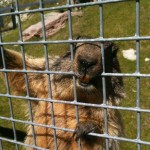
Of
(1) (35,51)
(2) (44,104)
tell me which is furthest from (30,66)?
(1) (35,51)

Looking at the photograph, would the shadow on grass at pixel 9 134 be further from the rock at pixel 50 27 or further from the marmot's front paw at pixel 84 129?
the rock at pixel 50 27

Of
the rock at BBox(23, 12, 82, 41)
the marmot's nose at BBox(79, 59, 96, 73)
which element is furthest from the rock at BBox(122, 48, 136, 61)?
the marmot's nose at BBox(79, 59, 96, 73)

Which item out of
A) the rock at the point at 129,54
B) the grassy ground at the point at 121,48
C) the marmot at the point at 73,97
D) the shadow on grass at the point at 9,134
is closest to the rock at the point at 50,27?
the grassy ground at the point at 121,48

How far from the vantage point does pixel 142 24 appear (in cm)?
870

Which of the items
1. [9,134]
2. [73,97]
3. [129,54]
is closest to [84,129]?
[73,97]

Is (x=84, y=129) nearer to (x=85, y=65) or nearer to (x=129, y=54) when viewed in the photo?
(x=85, y=65)

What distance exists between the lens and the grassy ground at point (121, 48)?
566 cm

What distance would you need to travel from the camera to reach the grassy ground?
5663 millimetres

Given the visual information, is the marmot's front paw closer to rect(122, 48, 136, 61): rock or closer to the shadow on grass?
the shadow on grass

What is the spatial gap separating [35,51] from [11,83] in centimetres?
543

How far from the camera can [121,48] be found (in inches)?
318

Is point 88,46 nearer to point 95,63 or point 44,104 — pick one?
point 95,63

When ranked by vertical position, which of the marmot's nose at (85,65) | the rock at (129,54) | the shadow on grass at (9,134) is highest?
the marmot's nose at (85,65)

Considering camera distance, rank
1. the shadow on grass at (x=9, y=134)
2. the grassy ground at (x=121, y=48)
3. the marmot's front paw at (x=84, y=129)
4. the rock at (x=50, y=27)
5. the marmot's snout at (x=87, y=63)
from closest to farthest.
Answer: the marmot's snout at (x=87, y=63), the marmot's front paw at (x=84, y=129), the shadow on grass at (x=9, y=134), the grassy ground at (x=121, y=48), the rock at (x=50, y=27)
